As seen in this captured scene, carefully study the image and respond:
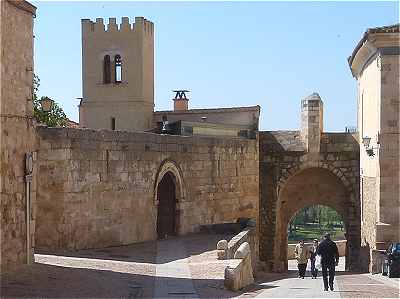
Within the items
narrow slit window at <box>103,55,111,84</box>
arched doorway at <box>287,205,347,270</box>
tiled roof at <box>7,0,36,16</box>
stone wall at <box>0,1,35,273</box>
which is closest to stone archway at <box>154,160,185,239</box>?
stone wall at <box>0,1,35,273</box>

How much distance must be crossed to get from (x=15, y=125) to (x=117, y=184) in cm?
584

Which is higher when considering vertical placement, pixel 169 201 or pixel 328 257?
pixel 169 201

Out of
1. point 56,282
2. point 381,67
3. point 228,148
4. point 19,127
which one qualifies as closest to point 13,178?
point 19,127

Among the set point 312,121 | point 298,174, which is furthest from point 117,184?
point 298,174

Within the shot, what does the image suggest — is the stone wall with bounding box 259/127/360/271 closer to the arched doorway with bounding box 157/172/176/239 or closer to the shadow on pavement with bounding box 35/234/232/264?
the arched doorway with bounding box 157/172/176/239

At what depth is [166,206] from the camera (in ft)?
74.0

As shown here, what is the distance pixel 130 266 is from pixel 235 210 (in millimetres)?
10865

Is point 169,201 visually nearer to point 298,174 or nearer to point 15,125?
point 298,174

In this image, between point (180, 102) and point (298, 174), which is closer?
point (298, 174)

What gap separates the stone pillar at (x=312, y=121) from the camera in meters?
27.4

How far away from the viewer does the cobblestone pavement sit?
11.9m

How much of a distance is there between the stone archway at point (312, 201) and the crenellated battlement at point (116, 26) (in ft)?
40.1

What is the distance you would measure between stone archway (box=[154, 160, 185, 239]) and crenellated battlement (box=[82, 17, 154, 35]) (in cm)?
1538

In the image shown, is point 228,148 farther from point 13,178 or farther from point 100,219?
point 13,178
